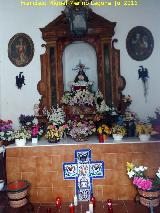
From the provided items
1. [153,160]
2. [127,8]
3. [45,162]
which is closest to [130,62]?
[127,8]

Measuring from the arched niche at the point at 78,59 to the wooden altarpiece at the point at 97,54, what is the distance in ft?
0.87

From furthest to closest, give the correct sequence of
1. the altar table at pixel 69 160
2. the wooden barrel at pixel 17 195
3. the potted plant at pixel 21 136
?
the potted plant at pixel 21 136
the altar table at pixel 69 160
the wooden barrel at pixel 17 195

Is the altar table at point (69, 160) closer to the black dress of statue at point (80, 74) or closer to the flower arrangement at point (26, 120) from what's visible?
the flower arrangement at point (26, 120)

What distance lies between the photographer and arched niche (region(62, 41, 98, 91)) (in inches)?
270

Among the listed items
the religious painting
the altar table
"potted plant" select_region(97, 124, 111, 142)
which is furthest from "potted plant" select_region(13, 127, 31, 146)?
the religious painting

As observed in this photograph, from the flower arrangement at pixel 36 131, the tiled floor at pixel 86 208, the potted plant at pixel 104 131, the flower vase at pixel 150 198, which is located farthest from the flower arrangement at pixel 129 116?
the flower arrangement at pixel 36 131

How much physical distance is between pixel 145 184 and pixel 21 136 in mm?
2552

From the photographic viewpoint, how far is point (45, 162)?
219 inches

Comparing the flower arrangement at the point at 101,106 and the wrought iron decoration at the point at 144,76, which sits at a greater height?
the wrought iron decoration at the point at 144,76

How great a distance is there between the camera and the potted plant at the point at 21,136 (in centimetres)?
566

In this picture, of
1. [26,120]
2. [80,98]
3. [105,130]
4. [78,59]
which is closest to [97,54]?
[78,59]

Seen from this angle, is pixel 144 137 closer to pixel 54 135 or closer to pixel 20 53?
pixel 54 135

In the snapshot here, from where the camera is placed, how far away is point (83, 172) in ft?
18.3

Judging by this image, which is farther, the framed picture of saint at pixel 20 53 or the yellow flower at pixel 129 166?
the framed picture of saint at pixel 20 53
